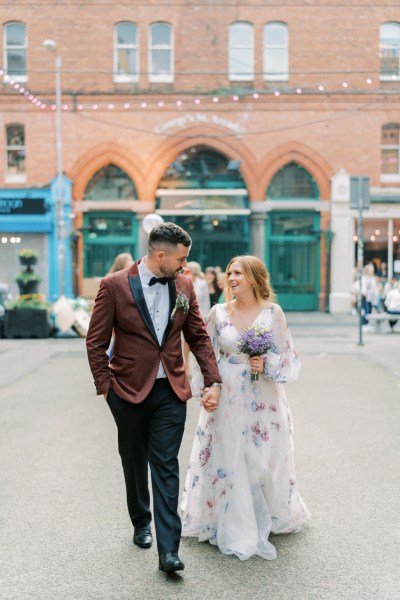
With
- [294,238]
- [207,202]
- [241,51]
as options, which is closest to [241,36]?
[241,51]

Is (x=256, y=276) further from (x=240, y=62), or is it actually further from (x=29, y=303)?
(x=240, y=62)

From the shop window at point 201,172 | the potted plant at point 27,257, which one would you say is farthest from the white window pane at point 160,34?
the potted plant at point 27,257

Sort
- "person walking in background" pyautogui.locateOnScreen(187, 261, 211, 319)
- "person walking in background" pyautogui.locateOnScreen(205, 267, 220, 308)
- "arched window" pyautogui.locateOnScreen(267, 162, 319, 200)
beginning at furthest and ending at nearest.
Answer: "arched window" pyautogui.locateOnScreen(267, 162, 319, 200), "person walking in background" pyautogui.locateOnScreen(205, 267, 220, 308), "person walking in background" pyautogui.locateOnScreen(187, 261, 211, 319)

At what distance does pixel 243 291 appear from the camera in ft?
18.6

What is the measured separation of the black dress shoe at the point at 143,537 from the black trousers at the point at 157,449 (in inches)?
5.9

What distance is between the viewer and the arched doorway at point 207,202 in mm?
29641

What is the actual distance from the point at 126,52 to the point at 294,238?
8.44 m

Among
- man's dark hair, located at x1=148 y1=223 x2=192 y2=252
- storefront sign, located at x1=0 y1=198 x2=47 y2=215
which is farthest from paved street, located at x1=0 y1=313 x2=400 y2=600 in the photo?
storefront sign, located at x1=0 y1=198 x2=47 y2=215

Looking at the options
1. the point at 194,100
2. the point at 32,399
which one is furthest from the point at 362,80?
the point at 32,399

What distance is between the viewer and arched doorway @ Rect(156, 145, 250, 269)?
29641 millimetres

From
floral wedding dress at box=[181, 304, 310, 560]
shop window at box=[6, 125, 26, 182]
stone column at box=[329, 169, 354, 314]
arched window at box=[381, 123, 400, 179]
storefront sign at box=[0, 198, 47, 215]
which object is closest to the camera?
floral wedding dress at box=[181, 304, 310, 560]

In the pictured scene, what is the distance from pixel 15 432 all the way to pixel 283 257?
2159 cm

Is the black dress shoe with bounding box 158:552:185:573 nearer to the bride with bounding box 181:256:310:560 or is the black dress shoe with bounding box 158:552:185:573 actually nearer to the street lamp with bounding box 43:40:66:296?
the bride with bounding box 181:256:310:560

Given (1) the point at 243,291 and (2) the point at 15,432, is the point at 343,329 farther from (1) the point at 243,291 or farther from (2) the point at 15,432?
(1) the point at 243,291
